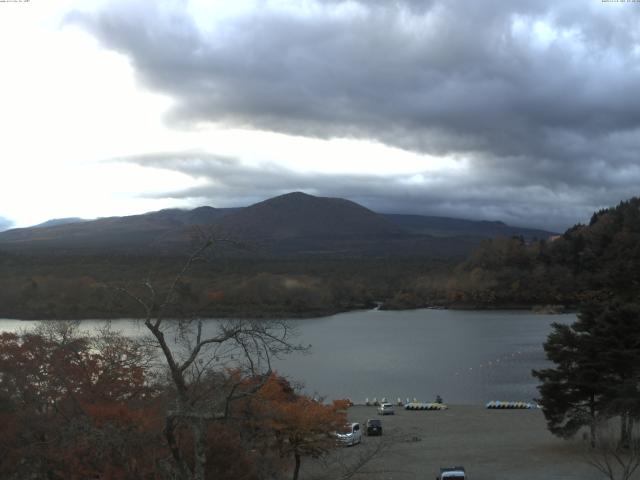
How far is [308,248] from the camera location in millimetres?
177375

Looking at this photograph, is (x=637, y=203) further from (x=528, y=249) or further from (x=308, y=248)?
(x=308, y=248)

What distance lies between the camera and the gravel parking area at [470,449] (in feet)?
50.5

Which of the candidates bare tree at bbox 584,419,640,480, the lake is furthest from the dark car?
bare tree at bbox 584,419,640,480

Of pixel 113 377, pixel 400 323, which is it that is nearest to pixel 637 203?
pixel 400 323

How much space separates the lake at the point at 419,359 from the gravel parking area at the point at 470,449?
4.37 meters

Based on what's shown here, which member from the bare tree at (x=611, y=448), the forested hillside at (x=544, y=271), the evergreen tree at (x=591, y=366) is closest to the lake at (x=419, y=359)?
the evergreen tree at (x=591, y=366)

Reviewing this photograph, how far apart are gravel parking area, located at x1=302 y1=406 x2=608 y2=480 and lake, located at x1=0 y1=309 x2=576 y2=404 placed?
4.37 m

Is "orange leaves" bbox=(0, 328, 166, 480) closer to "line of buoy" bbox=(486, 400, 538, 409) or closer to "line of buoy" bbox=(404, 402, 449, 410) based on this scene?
"line of buoy" bbox=(404, 402, 449, 410)

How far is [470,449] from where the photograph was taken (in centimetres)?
1898

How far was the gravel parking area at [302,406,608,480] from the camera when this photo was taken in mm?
15383

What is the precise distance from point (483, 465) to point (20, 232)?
160850 millimetres

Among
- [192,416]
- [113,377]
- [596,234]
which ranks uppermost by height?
[596,234]

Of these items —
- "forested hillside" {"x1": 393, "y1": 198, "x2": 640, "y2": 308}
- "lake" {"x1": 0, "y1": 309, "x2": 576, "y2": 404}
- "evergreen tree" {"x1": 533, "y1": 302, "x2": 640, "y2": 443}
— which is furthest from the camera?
"forested hillside" {"x1": 393, "y1": 198, "x2": 640, "y2": 308}

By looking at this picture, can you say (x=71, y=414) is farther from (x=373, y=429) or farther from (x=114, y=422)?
(x=373, y=429)
